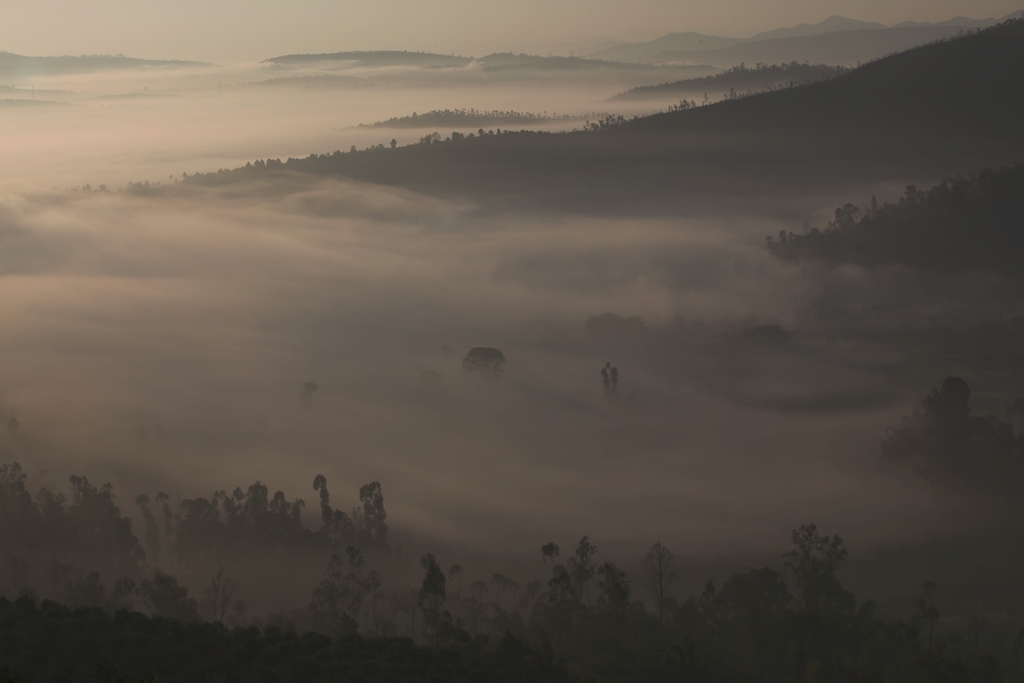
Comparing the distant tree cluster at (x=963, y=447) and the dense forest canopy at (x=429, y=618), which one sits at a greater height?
the distant tree cluster at (x=963, y=447)

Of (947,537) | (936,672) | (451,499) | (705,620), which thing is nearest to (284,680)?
(705,620)

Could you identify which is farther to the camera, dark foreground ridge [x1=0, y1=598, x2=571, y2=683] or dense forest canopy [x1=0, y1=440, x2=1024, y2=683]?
dense forest canopy [x1=0, y1=440, x2=1024, y2=683]

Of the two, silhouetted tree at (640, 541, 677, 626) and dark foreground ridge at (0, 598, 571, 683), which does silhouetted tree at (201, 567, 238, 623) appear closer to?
dark foreground ridge at (0, 598, 571, 683)

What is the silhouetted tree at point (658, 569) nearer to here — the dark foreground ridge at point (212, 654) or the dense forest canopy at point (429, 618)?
the dense forest canopy at point (429, 618)

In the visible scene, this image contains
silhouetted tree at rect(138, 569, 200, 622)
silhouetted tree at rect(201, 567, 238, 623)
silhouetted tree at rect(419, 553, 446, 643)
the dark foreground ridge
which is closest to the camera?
the dark foreground ridge

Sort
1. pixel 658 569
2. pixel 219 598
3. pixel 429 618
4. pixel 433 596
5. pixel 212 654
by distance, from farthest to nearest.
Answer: pixel 219 598 < pixel 658 569 < pixel 433 596 < pixel 429 618 < pixel 212 654

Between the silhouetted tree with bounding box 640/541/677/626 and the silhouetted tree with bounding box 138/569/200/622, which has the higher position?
the silhouetted tree with bounding box 640/541/677/626

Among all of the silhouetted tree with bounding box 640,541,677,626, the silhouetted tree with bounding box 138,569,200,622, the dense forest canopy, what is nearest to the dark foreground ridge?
the dense forest canopy

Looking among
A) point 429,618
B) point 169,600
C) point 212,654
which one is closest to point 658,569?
point 429,618

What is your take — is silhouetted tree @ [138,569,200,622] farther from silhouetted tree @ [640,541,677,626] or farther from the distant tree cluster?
the distant tree cluster

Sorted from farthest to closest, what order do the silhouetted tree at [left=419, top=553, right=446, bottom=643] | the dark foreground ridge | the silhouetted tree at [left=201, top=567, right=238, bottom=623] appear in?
the silhouetted tree at [left=201, top=567, right=238, bottom=623], the silhouetted tree at [left=419, top=553, right=446, bottom=643], the dark foreground ridge

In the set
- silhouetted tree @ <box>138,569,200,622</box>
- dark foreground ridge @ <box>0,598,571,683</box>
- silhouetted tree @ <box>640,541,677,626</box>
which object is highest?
silhouetted tree @ <box>640,541,677,626</box>

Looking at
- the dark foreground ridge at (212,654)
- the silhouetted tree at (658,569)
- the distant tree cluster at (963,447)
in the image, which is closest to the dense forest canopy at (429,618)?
the dark foreground ridge at (212,654)

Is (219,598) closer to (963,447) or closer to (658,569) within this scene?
(658,569)
